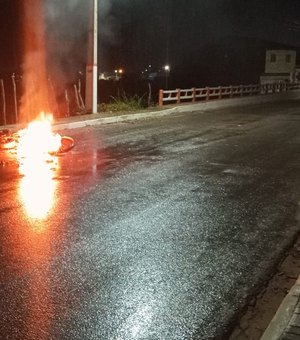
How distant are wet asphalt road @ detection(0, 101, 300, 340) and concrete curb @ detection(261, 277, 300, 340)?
0.42m

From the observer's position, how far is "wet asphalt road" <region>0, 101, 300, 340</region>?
4078 millimetres

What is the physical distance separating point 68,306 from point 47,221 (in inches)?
97.9

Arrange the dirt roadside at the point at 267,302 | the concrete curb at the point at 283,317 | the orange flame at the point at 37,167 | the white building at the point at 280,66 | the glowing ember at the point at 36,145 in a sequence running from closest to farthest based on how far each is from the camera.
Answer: the concrete curb at the point at 283,317, the dirt roadside at the point at 267,302, the orange flame at the point at 37,167, the glowing ember at the point at 36,145, the white building at the point at 280,66

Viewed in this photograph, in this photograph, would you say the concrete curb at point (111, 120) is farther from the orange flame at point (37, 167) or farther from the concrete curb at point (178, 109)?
the orange flame at point (37, 167)

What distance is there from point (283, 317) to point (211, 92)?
29.1 metres

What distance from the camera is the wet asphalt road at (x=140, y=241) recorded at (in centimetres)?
408

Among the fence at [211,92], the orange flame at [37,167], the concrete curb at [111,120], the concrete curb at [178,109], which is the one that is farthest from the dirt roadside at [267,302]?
A: the fence at [211,92]

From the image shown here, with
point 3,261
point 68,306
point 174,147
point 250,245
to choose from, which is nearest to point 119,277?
point 68,306

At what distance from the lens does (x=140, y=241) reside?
587cm

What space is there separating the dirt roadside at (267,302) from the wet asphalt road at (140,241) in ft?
0.43

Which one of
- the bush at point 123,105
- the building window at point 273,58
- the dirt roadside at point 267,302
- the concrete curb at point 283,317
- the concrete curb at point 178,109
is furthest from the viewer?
the building window at point 273,58

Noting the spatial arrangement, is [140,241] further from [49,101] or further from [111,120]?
[49,101]

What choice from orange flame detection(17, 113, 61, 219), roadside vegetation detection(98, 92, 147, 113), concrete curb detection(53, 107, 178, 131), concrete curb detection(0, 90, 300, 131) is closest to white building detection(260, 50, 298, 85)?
concrete curb detection(0, 90, 300, 131)

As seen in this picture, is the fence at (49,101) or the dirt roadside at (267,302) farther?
the fence at (49,101)
